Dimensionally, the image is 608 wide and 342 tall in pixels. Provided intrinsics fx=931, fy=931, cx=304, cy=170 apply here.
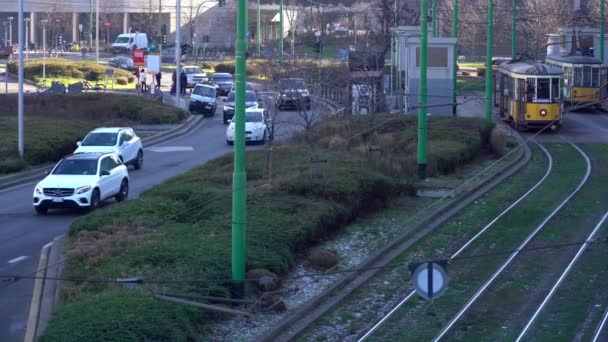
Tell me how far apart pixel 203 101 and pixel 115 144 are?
20262mm

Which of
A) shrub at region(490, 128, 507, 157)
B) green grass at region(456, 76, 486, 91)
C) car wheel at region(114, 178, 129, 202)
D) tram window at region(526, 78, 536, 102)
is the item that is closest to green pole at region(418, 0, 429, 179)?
shrub at region(490, 128, 507, 157)

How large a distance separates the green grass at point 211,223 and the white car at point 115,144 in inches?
231

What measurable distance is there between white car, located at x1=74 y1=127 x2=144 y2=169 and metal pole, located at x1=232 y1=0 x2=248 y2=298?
17.2m

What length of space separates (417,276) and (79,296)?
5171 millimetres

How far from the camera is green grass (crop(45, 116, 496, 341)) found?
42.8 ft

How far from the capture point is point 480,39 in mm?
91750

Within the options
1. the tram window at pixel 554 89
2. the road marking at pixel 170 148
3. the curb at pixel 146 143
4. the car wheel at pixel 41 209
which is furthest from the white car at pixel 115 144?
the tram window at pixel 554 89

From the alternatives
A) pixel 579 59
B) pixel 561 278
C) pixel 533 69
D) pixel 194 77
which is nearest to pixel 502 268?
pixel 561 278

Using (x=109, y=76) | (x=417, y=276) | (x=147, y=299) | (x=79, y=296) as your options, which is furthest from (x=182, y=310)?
(x=109, y=76)

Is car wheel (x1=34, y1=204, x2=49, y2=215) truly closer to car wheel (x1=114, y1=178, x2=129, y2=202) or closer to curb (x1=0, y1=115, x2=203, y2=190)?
car wheel (x1=114, y1=178, x2=129, y2=202)

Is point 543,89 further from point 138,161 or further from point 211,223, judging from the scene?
point 211,223

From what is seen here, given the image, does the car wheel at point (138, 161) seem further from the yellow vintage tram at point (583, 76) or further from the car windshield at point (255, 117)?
the yellow vintage tram at point (583, 76)

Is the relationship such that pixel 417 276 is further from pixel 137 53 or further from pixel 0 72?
pixel 0 72

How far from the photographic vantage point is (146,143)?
40.4 meters
